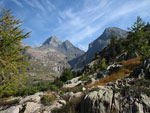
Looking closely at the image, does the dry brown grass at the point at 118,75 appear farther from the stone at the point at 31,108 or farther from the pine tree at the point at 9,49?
the pine tree at the point at 9,49

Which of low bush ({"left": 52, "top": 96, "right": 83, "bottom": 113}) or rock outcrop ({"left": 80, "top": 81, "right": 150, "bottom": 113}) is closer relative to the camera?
rock outcrop ({"left": 80, "top": 81, "right": 150, "bottom": 113})

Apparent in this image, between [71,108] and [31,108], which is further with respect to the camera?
[31,108]

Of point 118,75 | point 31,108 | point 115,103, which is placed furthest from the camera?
point 118,75

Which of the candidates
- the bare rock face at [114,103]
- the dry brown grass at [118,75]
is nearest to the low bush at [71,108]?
the bare rock face at [114,103]

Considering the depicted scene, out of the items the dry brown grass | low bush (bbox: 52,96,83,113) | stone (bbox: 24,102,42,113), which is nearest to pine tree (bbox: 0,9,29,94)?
stone (bbox: 24,102,42,113)

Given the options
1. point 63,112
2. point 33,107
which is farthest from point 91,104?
point 33,107

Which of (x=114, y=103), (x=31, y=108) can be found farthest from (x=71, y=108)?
(x=31, y=108)

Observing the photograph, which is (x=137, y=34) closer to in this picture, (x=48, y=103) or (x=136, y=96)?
(x=136, y=96)

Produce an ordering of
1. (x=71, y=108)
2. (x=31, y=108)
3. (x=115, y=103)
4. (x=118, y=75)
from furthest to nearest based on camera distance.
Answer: (x=118, y=75) < (x=31, y=108) < (x=71, y=108) < (x=115, y=103)

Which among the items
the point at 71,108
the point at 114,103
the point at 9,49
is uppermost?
the point at 9,49

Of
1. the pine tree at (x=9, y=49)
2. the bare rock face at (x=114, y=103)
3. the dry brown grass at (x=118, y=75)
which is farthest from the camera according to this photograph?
the dry brown grass at (x=118, y=75)

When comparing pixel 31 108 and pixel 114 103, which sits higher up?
pixel 114 103

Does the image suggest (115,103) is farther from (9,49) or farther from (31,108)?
(9,49)

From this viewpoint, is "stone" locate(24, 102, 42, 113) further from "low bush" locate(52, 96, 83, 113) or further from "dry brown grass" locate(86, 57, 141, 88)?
"dry brown grass" locate(86, 57, 141, 88)
